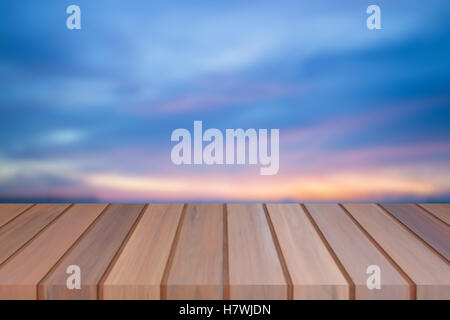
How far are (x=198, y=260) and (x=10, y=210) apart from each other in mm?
797

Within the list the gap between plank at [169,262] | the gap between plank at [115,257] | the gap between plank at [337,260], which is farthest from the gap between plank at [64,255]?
the gap between plank at [337,260]

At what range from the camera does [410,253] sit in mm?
1128

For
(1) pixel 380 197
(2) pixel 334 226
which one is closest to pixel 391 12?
(1) pixel 380 197

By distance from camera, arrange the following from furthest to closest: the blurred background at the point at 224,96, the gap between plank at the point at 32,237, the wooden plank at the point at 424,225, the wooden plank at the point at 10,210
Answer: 1. the blurred background at the point at 224,96
2. the wooden plank at the point at 10,210
3. the wooden plank at the point at 424,225
4. the gap between plank at the point at 32,237

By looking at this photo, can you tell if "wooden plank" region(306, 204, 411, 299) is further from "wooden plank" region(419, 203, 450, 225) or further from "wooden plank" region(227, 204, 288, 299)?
"wooden plank" region(419, 203, 450, 225)

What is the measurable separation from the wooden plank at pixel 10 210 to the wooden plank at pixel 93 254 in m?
0.27

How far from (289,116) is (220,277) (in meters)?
0.80

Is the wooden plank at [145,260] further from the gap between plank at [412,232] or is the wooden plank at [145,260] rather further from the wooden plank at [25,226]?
the gap between plank at [412,232]

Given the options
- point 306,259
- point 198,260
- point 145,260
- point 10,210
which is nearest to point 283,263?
point 306,259

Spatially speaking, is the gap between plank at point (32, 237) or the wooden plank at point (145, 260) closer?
the wooden plank at point (145, 260)

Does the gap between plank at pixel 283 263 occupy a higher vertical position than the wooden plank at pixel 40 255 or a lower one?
lower

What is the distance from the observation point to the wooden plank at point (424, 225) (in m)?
1.20

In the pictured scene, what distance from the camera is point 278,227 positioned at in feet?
4.47

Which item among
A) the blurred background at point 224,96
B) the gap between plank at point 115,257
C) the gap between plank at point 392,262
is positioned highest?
the blurred background at point 224,96
